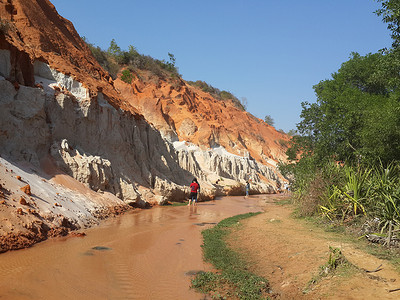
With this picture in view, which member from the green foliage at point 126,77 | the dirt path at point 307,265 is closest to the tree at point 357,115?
the dirt path at point 307,265

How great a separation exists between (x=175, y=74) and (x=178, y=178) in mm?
32098

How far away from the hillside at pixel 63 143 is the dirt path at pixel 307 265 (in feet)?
16.6

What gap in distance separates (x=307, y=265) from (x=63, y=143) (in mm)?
11157

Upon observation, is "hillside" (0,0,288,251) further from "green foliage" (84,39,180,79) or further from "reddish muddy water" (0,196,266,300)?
"green foliage" (84,39,180,79)

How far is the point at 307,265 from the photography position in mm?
5574

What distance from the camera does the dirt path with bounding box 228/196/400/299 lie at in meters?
4.41

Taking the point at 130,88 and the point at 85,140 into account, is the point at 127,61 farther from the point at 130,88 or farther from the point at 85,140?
the point at 85,140

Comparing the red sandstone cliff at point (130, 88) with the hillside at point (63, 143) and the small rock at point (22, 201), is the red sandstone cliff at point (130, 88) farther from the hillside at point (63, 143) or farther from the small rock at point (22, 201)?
the small rock at point (22, 201)

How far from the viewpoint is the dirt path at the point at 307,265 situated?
4.41 meters

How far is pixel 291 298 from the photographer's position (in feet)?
15.2

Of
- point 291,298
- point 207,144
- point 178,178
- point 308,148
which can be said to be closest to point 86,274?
point 291,298

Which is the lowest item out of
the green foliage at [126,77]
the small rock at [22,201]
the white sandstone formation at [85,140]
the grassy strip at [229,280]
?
the grassy strip at [229,280]

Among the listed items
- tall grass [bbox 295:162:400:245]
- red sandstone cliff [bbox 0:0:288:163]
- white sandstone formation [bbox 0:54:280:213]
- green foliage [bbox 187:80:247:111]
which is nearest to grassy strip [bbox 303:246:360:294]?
tall grass [bbox 295:162:400:245]

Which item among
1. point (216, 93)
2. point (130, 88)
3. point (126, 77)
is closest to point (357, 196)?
point (130, 88)
